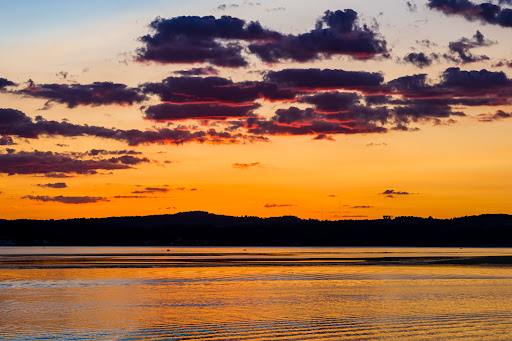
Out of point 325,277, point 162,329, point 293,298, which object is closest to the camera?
point 162,329

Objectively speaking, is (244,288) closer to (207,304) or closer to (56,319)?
(207,304)

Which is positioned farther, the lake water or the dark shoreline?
the dark shoreline

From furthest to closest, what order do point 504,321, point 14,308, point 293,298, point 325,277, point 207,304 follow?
point 325,277 → point 293,298 → point 207,304 → point 14,308 → point 504,321

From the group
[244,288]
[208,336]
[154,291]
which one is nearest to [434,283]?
[244,288]

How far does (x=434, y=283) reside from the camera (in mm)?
73000

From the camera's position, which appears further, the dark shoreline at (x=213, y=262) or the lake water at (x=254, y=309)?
the dark shoreline at (x=213, y=262)

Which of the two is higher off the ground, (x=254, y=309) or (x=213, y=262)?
(x=213, y=262)

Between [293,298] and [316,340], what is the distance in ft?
70.3

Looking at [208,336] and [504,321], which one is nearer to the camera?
[208,336]

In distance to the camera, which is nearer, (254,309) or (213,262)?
(254,309)

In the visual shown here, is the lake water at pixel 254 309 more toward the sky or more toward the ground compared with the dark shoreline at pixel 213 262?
more toward the ground

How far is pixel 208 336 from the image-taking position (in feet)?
119

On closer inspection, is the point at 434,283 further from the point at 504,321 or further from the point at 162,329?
the point at 162,329

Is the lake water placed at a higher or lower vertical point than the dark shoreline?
lower
